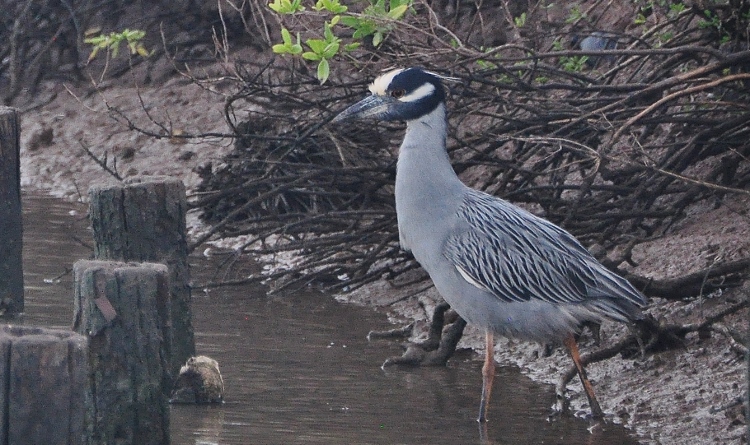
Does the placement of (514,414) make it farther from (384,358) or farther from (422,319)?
(422,319)

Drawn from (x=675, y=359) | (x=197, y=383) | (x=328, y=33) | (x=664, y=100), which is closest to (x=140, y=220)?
(x=197, y=383)

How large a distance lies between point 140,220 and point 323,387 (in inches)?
58.9

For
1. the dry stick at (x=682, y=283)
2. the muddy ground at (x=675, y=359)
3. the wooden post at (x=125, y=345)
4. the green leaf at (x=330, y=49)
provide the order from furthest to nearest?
the dry stick at (x=682, y=283) < the green leaf at (x=330, y=49) < the muddy ground at (x=675, y=359) < the wooden post at (x=125, y=345)

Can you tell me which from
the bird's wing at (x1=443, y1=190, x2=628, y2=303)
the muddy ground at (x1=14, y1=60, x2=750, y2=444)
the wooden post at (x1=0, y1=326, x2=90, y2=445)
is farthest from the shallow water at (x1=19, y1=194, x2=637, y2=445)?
the wooden post at (x1=0, y1=326, x2=90, y2=445)

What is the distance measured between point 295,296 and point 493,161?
6.44ft

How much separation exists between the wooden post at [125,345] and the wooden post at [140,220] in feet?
2.50

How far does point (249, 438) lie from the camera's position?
5309 millimetres

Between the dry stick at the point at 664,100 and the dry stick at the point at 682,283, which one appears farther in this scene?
the dry stick at the point at 682,283

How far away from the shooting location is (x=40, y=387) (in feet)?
10.5

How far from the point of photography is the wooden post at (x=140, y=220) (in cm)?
532

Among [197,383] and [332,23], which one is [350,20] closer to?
[332,23]

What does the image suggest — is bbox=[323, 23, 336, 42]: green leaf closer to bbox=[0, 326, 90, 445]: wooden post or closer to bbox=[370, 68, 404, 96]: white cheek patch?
bbox=[370, 68, 404, 96]: white cheek patch

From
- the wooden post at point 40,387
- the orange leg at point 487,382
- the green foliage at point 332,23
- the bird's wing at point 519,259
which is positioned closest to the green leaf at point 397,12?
the green foliage at point 332,23

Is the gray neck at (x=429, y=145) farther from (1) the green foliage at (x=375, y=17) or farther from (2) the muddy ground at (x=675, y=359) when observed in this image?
(2) the muddy ground at (x=675, y=359)
